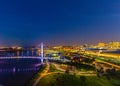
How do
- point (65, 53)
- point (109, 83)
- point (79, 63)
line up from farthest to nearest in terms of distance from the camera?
point (65, 53), point (79, 63), point (109, 83)

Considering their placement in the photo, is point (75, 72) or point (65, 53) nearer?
point (75, 72)

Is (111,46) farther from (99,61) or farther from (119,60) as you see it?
(99,61)

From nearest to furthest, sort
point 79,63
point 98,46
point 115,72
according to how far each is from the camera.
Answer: point 115,72
point 98,46
point 79,63

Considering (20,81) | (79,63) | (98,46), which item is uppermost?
(98,46)

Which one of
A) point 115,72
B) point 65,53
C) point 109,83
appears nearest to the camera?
point 109,83

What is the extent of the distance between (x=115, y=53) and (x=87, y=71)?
4.39ft

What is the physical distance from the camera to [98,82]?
7.31m

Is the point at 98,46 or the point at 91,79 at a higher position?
the point at 98,46

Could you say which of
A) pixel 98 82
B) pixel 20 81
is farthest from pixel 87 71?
pixel 20 81

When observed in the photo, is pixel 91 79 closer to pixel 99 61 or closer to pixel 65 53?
pixel 99 61

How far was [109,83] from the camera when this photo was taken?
24.0ft

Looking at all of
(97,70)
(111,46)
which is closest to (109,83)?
(97,70)

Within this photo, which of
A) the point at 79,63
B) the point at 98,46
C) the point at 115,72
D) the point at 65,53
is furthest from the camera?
the point at 65,53

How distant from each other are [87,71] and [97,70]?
0.31 meters
